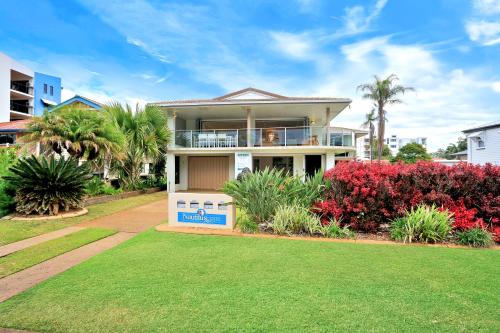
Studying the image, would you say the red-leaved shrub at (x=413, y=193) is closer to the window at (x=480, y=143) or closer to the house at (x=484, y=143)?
the house at (x=484, y=143)

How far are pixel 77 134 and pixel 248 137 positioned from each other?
9291mm

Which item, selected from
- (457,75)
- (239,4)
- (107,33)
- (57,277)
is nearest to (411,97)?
(457,75)

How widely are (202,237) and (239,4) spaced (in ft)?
30.7

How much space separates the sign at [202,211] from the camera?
23.3ft

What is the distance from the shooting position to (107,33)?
1474 cm

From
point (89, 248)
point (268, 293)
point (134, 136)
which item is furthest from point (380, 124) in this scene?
point (268, 293)

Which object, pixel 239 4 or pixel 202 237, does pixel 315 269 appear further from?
pixel 239 4

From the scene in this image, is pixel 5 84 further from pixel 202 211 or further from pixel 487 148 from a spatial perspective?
pixel 487 148

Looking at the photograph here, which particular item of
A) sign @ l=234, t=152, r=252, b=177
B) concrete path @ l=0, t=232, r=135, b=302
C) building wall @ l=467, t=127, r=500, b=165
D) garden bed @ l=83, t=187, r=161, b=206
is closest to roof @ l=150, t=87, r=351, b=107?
sign @ l=234, t=152, r=252, b=177

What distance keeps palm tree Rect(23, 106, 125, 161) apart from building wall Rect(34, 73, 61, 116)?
35.0 meters

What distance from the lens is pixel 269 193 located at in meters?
7.21

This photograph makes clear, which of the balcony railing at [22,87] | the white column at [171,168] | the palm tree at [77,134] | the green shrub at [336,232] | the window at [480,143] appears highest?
the balcony railing at [22,87]

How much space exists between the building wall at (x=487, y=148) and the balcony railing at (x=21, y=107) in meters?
53.9

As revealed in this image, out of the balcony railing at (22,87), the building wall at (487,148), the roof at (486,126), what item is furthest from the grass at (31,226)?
the balcony railing at (22,87)
